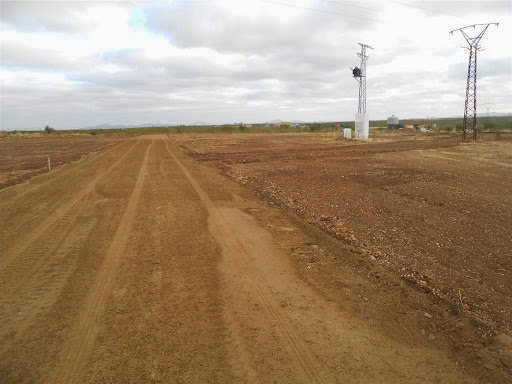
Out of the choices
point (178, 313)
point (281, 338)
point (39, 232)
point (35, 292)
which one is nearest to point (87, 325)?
point (178, 313)

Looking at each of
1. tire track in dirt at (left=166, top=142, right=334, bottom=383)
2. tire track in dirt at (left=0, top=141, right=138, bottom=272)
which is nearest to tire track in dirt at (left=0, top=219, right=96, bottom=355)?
tire track in dirt at (left=0, top=141, right=138, bottom=272)

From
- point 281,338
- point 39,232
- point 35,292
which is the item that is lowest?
point 281,338

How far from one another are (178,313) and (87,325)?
3.51ft

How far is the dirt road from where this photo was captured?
13.4ft

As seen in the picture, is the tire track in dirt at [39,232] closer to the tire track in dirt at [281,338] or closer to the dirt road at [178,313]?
the dirt road at [178,313]

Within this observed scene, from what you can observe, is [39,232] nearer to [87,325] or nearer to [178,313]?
[87,325]

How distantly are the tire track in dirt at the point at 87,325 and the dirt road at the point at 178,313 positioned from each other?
14mm

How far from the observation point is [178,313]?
17.0 feet

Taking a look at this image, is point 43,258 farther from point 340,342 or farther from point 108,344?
point 340,342

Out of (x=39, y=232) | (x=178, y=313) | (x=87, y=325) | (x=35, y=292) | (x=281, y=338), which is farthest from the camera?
(x=39, y=232)

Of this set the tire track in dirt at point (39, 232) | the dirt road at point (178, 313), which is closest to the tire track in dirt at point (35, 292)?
the dirt road at point (178, 313)

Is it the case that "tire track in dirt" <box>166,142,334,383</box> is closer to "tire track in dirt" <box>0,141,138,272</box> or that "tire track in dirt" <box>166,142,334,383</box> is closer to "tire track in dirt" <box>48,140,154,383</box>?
"tire track in dirt" <box>48,140,154,383</box>

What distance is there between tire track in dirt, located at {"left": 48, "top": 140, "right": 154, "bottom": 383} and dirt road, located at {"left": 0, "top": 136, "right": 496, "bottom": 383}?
0.6 inches

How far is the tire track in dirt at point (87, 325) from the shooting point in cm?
405
